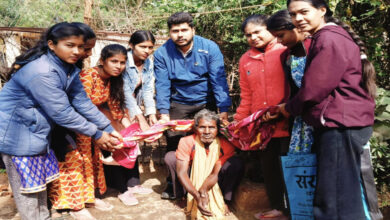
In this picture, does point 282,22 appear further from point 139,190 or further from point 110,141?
point 139,190

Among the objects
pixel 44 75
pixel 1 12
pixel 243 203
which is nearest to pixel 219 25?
pixel 243 203

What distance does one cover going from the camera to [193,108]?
3848 mm

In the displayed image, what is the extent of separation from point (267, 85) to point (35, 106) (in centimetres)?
216

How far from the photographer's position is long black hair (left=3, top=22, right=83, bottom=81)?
2.61 metres

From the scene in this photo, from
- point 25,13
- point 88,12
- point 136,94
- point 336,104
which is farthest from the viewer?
point 25,13

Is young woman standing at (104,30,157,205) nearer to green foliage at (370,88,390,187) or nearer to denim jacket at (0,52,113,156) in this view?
denim jacket at (0,52,113,156)

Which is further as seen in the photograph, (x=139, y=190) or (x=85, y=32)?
(x=139, y=190)

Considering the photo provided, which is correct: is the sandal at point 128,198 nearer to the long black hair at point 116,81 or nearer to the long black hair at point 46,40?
the long black hair at point 116,81

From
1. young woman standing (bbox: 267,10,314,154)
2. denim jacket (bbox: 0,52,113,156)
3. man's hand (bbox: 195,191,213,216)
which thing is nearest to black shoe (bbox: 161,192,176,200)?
man's hand (bbox: 195,191,213,216)

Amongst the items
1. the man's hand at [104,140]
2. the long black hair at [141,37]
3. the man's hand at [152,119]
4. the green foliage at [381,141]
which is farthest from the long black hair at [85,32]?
the green foliage at [381,141]

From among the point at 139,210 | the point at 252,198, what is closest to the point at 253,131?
the point at 252,198

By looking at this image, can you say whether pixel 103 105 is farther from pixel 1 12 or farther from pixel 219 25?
pixel 1 12

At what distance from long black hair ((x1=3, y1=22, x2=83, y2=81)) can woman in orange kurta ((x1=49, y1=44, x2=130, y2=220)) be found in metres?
0.64

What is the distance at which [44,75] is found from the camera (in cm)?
254
